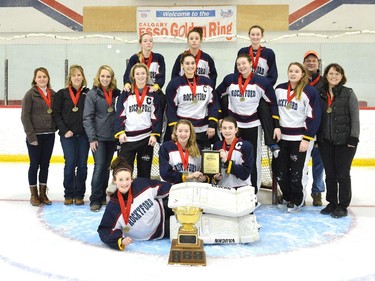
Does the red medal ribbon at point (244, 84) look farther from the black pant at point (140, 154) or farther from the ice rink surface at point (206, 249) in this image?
the ice rink surface at point (206, 249)

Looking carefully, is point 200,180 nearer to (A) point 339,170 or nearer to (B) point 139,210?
(B) point 139,210

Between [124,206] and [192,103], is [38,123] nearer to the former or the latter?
[192,103]

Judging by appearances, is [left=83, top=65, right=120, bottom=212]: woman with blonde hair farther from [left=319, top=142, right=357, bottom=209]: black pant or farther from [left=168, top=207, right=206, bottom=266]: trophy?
[left=319, top=142, right=357, bottom=209]: black pant

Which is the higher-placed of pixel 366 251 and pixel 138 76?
pixel 138 76

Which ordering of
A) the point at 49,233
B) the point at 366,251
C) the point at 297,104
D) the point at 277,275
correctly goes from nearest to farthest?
the point at 277,275 → the point at 366,251 → the point at 49,233 → the point at 297,104

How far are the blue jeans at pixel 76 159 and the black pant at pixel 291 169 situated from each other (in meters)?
1.62

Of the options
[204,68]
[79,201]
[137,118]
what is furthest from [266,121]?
[79,201]

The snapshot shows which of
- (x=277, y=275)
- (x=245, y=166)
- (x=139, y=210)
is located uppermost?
(x=245, y=166)

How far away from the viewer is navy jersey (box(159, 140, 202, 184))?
10.6ft

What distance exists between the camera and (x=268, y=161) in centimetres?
427

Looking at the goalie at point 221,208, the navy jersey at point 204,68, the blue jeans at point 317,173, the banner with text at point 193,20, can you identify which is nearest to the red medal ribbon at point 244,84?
the navy jersey at point 204,68

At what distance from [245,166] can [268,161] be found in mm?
992

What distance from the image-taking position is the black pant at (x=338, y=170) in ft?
11.5

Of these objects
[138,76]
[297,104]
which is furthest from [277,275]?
[138,76]
